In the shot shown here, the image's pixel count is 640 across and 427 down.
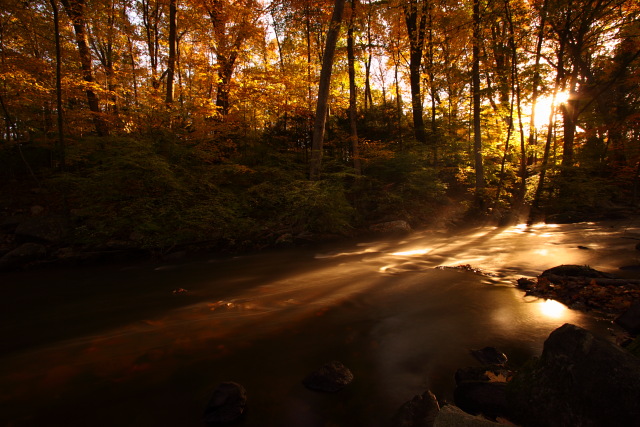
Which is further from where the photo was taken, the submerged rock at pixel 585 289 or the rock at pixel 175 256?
the rock at pixel 175 256

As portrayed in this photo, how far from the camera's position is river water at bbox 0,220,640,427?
249 cm

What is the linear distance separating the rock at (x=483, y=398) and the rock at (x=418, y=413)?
12.9 inches

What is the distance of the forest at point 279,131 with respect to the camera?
959 centimetres

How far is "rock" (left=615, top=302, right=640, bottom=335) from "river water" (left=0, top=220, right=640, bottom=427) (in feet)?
0.41

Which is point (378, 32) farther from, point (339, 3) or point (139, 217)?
point (139, 217)

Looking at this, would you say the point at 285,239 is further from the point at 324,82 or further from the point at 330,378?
the point at 330,378

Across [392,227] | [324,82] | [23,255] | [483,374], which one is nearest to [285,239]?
[392,227]

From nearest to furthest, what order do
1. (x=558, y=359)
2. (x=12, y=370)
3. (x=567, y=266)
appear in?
(x=558, y=359), (x=12, y=370), (x=567, y=266)

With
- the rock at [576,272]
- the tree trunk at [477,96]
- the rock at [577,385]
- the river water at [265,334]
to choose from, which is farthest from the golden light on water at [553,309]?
the tree trunk at [477,96]

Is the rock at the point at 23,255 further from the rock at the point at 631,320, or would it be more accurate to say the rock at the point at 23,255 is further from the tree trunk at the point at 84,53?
the rock at the point at 631,320

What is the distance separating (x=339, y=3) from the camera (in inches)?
450

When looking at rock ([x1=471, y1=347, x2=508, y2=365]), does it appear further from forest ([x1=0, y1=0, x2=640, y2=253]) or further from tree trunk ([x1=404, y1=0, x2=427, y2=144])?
tree trunk ([x1=404, y1=0, x2=427, y2=144])

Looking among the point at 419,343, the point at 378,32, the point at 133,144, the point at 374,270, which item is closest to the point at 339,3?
the point at 378,32

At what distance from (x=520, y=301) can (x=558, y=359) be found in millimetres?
2718
